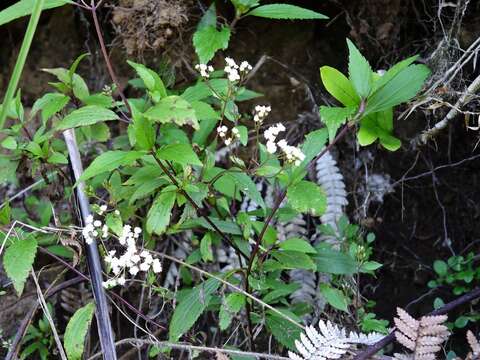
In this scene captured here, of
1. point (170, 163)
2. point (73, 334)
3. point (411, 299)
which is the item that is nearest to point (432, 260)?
point (411, 299)

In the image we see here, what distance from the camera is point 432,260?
8.45ft

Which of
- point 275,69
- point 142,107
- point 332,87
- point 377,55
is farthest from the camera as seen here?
point 275,69

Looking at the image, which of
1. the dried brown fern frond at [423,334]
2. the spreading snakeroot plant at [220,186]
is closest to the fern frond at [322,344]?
the spreading snakeroot plant at [220,186]

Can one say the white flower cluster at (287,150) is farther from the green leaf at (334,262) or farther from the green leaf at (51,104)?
the green leaf at (51,104)

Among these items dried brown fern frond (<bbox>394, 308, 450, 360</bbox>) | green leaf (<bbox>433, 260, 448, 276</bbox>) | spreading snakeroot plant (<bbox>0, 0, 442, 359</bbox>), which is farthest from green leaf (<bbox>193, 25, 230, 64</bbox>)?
green leaf (<bbox>433, 260, 448, 276</bbox>)

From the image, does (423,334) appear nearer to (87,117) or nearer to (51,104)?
(87,117)

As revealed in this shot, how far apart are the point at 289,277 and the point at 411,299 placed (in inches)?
22.4

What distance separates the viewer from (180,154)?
155 cm

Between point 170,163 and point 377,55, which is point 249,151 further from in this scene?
point 170,163

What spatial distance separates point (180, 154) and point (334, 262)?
2.26ft

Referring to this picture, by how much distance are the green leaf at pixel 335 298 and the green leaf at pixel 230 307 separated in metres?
0.31

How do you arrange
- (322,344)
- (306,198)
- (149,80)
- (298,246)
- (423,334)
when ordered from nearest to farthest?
(423,334), (322,344), (306,198), (149,80), (298,246)

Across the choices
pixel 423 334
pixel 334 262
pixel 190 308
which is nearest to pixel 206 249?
pixel 190 308

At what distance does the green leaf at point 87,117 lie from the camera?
5.31ft
